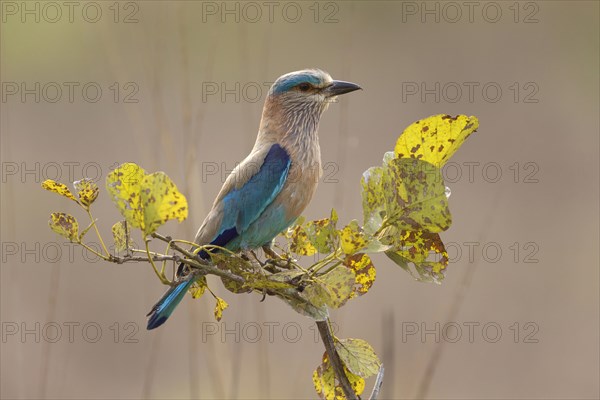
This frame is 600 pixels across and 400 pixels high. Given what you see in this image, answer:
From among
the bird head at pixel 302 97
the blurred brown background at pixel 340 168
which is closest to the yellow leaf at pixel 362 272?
the bird head at pixel 302 97

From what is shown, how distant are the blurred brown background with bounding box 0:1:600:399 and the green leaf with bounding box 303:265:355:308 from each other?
7.91ft

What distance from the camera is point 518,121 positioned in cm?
905

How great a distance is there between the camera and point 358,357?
2232 mm

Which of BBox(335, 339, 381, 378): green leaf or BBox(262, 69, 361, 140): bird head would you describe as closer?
BBox(335, 339, 381, 378): green leaf

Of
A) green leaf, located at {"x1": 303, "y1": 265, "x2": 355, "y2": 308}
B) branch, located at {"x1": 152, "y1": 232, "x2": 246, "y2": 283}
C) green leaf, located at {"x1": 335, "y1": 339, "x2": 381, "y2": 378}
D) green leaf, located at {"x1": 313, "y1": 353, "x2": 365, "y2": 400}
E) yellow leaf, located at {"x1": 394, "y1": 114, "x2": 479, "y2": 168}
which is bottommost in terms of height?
green leaf, located at {"x1": 313, "y1": 353, "x2": 365, "y2": 400}

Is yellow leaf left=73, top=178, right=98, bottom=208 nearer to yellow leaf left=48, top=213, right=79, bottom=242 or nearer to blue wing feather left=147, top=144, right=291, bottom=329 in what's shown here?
yellow leaf left=48, top=213, right=79, bottom=242

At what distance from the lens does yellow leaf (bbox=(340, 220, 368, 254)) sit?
201cm

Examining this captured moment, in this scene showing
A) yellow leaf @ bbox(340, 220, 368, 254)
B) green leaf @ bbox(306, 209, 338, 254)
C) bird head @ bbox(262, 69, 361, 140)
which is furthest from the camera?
bird head @ bbox(262, 69, 361, 140)

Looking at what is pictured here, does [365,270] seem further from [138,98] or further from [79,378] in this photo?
[138,98]

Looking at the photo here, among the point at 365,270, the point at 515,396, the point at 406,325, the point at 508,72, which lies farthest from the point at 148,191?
the point at 508,72

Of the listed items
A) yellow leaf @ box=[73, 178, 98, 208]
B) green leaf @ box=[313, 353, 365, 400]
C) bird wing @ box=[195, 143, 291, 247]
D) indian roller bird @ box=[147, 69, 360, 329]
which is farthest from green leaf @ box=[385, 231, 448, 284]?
bird wing @ box=[195, 143, 291, 247]

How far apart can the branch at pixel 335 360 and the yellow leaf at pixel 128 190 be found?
0.51 meters

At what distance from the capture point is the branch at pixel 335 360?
87.4 inches

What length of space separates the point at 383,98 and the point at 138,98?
2.16 metres
